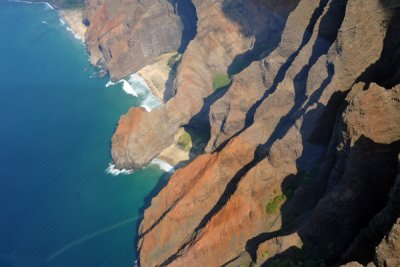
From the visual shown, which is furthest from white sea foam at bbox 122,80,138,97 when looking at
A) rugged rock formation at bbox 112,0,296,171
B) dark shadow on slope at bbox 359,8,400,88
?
dark shadow on slope at bbox 359,8,400,88

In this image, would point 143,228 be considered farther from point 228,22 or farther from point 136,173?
point 228,22

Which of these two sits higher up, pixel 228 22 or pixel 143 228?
pixel 228 22

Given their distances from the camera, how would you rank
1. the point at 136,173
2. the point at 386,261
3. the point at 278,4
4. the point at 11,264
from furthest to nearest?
the point at 136,173 → the point at 278,4 → the point at 11,264 → the point at 386,261

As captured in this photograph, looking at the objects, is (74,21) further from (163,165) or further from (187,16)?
(163,165)

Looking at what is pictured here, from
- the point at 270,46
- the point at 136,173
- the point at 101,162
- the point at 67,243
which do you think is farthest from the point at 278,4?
the point at 67,243

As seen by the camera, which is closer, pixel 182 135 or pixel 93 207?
pixel 93 207

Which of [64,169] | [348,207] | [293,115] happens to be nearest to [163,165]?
[64,169]

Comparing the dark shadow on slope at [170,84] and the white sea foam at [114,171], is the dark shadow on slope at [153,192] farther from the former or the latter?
A: the dark shadow on slope at [170,84]
